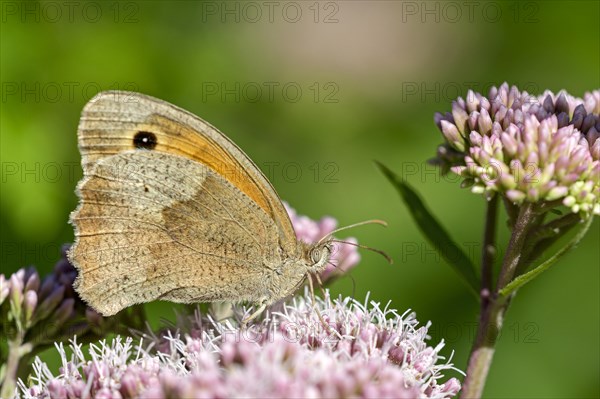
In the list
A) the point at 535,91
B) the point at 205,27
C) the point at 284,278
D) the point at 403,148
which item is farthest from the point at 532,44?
the point at 284,278

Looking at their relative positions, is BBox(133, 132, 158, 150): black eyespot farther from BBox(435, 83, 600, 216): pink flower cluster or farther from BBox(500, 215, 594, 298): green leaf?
BBox(500, 215, 594, 298): green leaf

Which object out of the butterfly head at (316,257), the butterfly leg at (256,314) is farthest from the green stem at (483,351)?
the butterfly leg at (256,314)

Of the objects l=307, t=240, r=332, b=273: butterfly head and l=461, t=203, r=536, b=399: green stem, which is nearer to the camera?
l=461, t=203, r=536, b=399: green stem

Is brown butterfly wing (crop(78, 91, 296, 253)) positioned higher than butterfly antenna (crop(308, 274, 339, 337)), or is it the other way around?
brown butterfly wing (crop(78, 91, 296, 253))

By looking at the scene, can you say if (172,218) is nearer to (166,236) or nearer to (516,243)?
(166,236)

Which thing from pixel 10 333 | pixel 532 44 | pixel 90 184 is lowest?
pixel 10 333

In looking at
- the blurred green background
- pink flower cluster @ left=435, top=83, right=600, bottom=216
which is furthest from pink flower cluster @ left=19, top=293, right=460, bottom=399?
the blurred green background

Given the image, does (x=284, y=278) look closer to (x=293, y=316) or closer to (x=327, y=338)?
(x=293, y=316)
